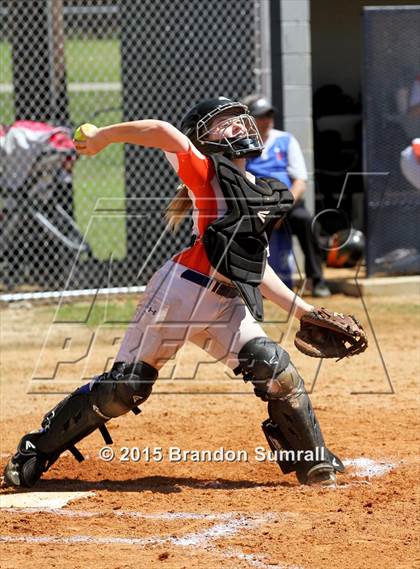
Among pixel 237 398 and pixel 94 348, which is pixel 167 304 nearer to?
pixel 237 398

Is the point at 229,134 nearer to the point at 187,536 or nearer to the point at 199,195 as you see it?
the point at 199,195

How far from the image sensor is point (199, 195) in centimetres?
499

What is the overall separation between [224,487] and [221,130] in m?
1.68

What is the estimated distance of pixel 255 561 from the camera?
4.09 meters

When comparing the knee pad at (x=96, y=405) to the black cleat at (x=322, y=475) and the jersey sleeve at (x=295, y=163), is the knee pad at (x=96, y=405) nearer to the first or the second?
the black cleat at (x=322, y=475)

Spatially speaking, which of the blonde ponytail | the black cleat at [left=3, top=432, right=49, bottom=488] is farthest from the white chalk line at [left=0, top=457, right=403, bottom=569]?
the blonde ponytail

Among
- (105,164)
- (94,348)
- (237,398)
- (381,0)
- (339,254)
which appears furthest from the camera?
(105,164)

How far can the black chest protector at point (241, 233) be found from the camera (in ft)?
16.3

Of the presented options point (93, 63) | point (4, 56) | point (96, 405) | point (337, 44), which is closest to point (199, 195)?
point (96, 405)

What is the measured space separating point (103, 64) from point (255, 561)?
20.4m

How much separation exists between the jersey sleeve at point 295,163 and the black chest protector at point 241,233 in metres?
5.55

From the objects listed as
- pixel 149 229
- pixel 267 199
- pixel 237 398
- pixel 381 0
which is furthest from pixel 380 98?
pixel 267 199

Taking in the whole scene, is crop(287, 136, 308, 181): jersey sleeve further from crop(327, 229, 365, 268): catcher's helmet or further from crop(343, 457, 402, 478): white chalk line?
crop(343, 457, 402, 478): white chalk line

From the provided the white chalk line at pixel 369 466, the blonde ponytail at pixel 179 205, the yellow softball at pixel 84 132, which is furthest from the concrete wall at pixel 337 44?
the yellow softball at pixel 84 132
